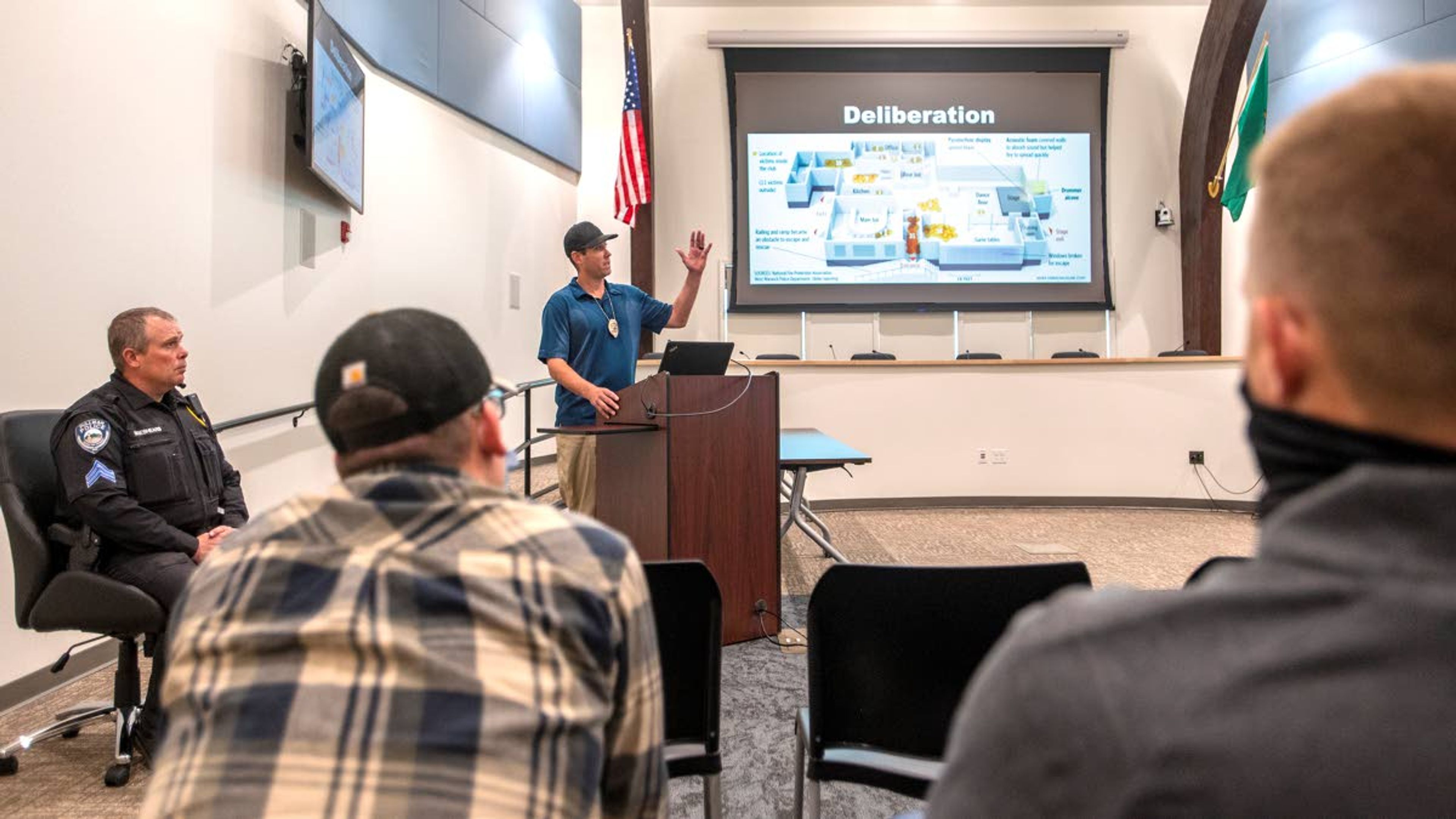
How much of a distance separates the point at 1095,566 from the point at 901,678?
3.14 meters

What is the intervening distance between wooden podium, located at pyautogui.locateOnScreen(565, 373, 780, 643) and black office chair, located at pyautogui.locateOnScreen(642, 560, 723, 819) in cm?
131

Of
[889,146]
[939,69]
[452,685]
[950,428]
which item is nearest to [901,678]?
[452,685]

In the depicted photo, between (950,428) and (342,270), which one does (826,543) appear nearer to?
(950,428)

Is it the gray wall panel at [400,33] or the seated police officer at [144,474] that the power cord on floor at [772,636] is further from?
the gray wall panel at [400,33]

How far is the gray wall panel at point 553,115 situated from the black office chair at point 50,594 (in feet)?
16.4

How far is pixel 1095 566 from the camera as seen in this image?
4047mm

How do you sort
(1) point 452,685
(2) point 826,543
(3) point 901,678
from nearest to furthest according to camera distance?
(1) point 452,685
(3) point 901,678
(2) point 826,543

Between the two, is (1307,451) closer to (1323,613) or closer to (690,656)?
(1323,613)

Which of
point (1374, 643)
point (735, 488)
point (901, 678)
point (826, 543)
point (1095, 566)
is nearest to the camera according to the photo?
point (1374, 643)

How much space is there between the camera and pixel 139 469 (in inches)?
89.5

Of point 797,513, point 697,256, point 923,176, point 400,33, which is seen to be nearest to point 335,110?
point 400,33

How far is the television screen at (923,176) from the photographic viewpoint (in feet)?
24.2

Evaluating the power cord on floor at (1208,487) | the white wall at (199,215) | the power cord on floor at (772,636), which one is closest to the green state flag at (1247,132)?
the power cord on floor at (1208,487)

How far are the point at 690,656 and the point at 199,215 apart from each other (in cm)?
321
